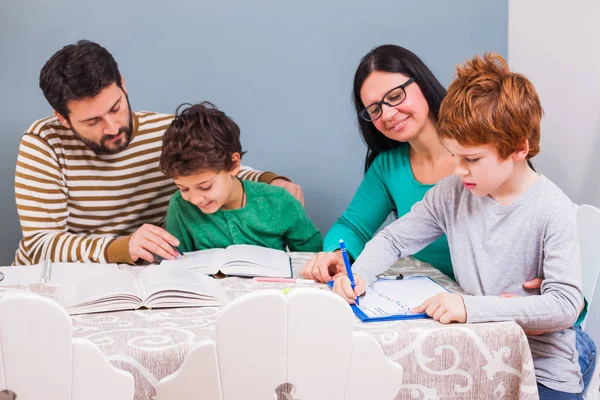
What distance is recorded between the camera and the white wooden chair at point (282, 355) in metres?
1.00

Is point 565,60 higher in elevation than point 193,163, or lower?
higher

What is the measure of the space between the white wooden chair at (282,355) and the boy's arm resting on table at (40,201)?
0.93 meters

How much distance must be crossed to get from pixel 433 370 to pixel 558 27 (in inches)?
55.2

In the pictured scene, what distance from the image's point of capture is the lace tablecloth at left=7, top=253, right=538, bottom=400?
3.80 ft

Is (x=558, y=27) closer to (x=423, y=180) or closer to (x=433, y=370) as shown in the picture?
(x=423, y=180)

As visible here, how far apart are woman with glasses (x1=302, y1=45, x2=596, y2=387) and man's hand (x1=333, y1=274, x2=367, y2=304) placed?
0.14 metres

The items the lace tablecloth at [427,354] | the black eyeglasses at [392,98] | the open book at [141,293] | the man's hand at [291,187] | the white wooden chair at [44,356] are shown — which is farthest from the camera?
the man's hand at [291,187]

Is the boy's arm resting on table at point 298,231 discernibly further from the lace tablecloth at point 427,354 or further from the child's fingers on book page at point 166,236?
the lace tablecloth at point 427,354

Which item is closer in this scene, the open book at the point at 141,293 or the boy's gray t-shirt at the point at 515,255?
the boy's gray t-shirt at the point at 515,255

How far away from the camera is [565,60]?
2.15m

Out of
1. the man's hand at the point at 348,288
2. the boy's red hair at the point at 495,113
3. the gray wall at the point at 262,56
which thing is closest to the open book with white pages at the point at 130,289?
the man's hand at the point at 348,288

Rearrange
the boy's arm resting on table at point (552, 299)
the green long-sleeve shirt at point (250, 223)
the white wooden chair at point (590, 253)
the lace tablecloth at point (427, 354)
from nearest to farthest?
the lace tablecloth at point (427, 354) < the boy's arm resting on table at point (552, 299) < the white wooden chair at point (590, 253) < the green long-sleeve shirt at point (250, 223)

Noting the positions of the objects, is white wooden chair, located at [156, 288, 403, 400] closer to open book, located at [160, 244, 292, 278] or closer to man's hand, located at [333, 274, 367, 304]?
man's hand, located at [333, 274, 367, 304]

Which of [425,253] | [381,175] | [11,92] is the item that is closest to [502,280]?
[425,253]
